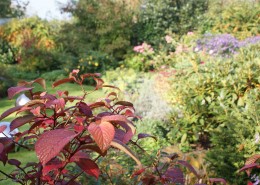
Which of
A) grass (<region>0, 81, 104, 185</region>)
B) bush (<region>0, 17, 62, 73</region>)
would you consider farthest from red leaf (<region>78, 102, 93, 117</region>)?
bush (<region>0, 17, 62, 73</region>)

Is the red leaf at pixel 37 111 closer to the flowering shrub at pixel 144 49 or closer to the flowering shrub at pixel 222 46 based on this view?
the flowering shrub at pixel 222 46

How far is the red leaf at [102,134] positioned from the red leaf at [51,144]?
45 millimetres

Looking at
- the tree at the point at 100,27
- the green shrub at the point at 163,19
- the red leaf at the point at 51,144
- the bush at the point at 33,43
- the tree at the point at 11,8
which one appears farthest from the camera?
the tree at the point at 11,8

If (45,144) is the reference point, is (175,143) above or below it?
below

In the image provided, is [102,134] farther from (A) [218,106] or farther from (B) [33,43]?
(B) [33,43]

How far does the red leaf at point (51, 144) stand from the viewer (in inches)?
27.9

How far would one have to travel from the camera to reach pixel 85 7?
41.0ft

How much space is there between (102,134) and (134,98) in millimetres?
5629

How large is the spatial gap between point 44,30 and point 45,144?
1487cm

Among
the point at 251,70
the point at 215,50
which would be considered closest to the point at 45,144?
the point at 251,70

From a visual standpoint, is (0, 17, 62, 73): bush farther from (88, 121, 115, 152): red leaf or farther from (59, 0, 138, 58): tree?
(88, 121, 115, 152): red leaf

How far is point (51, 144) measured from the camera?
0.73m

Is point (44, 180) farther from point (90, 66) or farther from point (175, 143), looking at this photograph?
point (90, 66)

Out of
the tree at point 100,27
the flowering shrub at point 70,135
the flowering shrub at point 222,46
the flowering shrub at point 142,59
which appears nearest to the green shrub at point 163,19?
the tree at point 100,27
